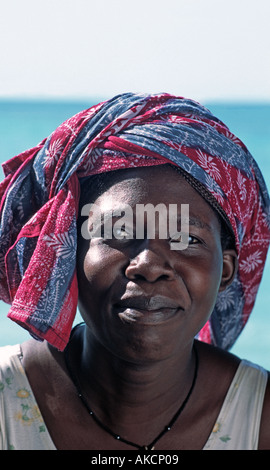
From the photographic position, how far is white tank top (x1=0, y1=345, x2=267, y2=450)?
204 centimetres

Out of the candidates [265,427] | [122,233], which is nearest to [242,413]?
[265,427]

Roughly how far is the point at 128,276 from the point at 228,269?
0.45m

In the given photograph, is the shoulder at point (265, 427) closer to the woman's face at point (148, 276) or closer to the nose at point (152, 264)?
the woman's face at point (148, 276)

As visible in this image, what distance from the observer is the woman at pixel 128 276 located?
189 centimetres

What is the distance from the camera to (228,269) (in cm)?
219

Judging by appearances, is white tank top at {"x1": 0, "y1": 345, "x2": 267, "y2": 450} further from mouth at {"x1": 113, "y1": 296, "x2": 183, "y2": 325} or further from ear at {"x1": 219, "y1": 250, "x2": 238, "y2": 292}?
mouth at {"x1": 113, "y1": 296, "x2": 183, "y2": 325}

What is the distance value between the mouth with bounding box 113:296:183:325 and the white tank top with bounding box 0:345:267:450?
0.46m

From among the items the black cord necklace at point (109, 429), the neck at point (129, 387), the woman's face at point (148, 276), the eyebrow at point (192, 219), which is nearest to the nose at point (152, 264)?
the woman's face at point (148, 276)

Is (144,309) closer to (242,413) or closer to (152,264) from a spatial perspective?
(152,264)

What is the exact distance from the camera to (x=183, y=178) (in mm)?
1985

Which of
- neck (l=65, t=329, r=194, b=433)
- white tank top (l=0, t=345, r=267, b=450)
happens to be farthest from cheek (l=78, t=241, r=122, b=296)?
white tank top (l=0, t=345, r=267, b=450)

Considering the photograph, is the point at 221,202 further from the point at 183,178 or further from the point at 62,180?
the point at 62,180
